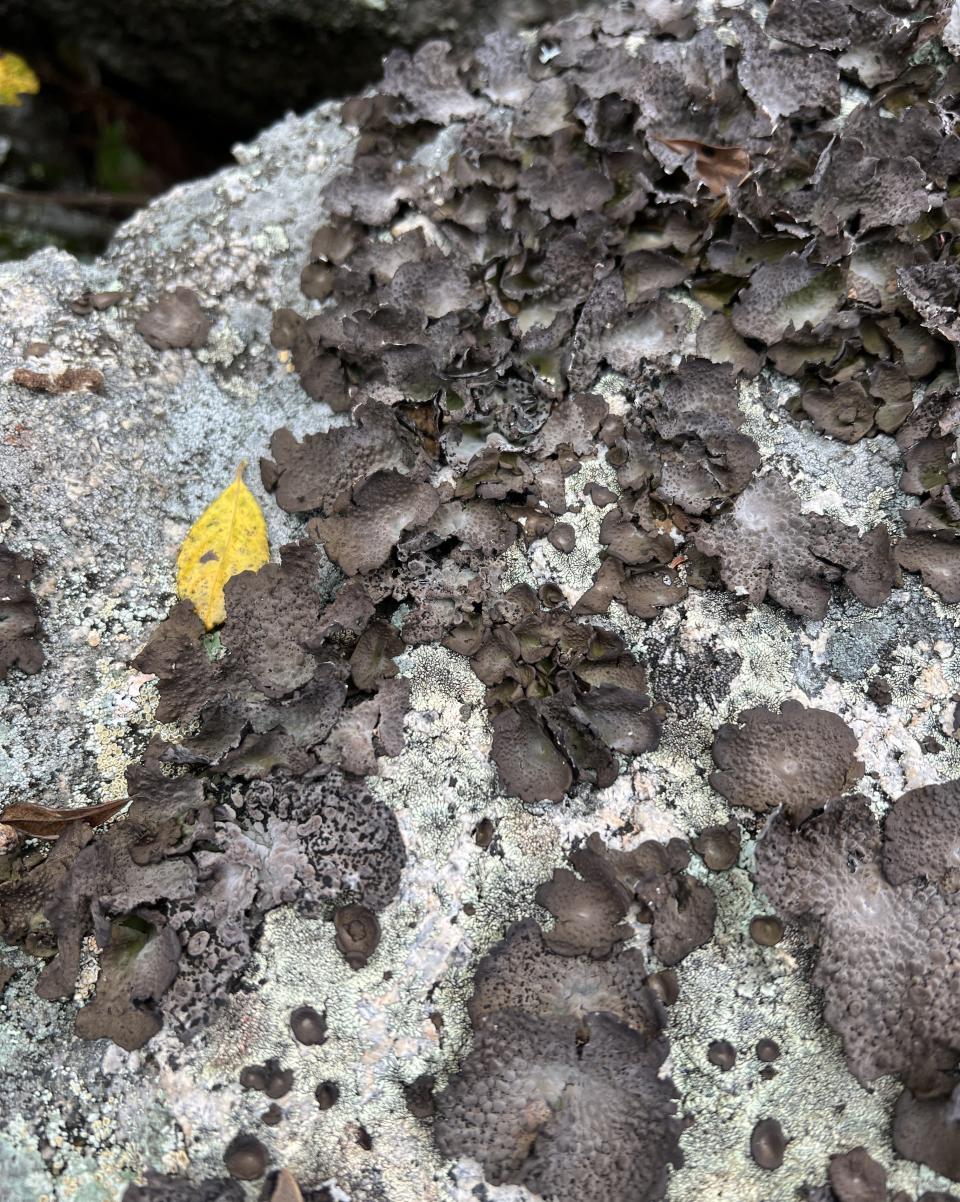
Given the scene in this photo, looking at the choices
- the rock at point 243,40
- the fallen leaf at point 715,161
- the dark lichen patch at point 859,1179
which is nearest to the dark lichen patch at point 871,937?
the dark lichen patch at point 859,1179

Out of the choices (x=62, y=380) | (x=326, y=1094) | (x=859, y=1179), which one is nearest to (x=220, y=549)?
(x=62, y=380)

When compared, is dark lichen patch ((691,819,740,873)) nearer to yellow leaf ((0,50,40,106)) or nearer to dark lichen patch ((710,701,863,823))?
dark lichen patch ((710,701,863,823))

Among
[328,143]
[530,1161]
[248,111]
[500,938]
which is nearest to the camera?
[530,1161]

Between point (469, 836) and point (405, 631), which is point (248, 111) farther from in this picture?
point (469, 836)

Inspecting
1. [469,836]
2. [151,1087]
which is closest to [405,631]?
[469,836]

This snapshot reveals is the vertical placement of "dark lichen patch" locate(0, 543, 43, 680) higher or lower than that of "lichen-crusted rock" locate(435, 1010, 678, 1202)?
higher

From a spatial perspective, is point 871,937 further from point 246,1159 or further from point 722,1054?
point 246,1159

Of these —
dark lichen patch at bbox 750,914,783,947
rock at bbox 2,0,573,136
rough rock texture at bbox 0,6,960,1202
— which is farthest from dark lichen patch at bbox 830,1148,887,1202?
rock at bbox 2,0,573,136
